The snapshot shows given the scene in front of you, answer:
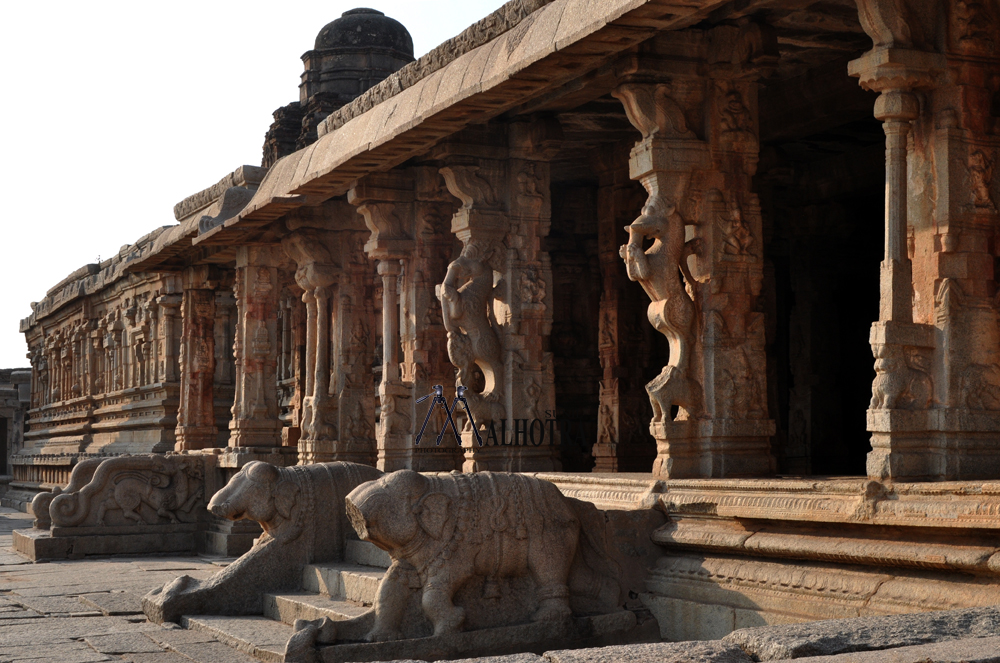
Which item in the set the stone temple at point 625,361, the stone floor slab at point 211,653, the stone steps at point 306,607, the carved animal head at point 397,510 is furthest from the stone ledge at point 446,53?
the stone floor slab at point 211,653

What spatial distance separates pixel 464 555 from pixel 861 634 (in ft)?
9.21

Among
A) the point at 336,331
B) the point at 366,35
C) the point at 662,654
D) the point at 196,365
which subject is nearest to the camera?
the point at 662,654

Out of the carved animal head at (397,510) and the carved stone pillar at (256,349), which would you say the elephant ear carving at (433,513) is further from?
the carved stone pillar at (256,349)

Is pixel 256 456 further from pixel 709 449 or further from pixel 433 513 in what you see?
pixel 433 513

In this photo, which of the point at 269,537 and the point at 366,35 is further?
the point at 366,35

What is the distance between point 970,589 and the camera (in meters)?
5.44

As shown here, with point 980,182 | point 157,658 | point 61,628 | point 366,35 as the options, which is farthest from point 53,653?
point 366,35

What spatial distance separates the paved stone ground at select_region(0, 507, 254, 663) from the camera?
7.03 m

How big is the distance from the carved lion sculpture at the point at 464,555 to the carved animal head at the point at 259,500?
7.29 ft

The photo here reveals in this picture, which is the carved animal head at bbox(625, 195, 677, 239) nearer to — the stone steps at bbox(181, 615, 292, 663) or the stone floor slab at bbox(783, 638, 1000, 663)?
the stone steps at bbox(181, 615, 292, 663)

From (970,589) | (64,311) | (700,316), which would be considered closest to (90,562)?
(700,316)

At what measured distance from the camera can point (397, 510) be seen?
6.40m

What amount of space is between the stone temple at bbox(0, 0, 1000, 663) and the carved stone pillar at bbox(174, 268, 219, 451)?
2725 mm

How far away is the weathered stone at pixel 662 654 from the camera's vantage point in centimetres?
371
